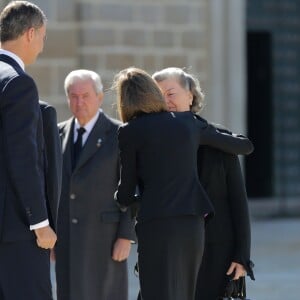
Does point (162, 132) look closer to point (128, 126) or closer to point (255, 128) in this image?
point (128, 126)

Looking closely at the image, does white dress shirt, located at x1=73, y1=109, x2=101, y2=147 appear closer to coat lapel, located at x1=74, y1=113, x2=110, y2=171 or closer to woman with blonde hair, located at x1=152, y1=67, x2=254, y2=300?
coat lapel, located at x1=74, y1=113, x2=110, y2=171

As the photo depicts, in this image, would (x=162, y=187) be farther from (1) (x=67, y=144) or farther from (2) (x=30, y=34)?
(1) (x=67, y=144)

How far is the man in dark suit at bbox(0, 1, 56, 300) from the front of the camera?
5109 mm

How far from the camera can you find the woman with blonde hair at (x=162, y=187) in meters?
5.40

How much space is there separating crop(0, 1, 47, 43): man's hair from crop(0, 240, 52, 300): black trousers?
962mm

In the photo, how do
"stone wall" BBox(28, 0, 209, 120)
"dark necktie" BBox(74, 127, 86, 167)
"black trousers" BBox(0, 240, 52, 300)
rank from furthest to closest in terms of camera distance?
"stone wall" BBox(28, 0, 209, 120) → "dark necktie" BBox(74, 127, 86, 167) → "black trousers" BBox(0, 240, 52, 300)

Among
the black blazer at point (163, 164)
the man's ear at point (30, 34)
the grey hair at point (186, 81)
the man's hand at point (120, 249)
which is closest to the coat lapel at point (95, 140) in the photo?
the man's hand at point (120, 249)

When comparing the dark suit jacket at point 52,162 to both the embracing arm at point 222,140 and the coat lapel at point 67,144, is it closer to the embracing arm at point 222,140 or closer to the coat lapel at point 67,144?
the embracing arm at point 222,140

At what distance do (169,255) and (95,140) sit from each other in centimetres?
154

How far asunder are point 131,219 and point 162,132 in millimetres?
1379

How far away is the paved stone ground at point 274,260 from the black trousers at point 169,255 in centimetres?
345

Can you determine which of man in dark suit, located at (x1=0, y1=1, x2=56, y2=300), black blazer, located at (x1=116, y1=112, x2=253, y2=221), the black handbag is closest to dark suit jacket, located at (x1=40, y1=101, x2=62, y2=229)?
man in dark suit, located at (x1=0, y1=1, x2=56, y2=300)

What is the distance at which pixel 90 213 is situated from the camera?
22.1 feet

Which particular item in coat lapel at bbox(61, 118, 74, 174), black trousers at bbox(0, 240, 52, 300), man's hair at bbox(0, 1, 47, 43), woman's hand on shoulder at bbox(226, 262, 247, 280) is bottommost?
woman's hand on shoulder at bbox(226, 262, 247, 280)
